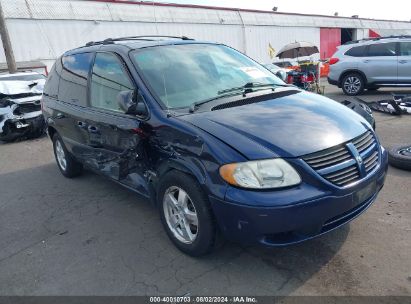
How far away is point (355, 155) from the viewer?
271 cm

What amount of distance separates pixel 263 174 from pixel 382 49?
10764 millimetres

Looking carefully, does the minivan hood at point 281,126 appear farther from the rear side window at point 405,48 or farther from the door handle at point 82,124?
the rear side window at point 405,48

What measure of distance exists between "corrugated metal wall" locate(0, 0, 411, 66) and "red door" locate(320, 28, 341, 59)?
116 centimetres

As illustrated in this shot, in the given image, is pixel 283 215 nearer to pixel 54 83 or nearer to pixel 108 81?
pixel 108 81

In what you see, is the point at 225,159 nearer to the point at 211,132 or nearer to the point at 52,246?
the point at 211,132

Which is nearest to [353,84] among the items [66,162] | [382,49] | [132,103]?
[382,49]

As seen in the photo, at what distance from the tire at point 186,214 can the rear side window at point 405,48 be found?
10.6 m

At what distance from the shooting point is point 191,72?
354 cm

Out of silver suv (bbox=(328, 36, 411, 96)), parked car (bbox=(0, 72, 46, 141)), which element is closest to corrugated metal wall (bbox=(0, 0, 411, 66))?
parked car (bbox=(0, 72, 46, 141))

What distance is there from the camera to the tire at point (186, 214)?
8.93ft

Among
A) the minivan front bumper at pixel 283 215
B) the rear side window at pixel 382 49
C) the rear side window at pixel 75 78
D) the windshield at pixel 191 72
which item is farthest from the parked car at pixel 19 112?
the rear side window at pixel 382 49

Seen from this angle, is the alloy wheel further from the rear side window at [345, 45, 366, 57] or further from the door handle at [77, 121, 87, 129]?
the rear side window at [345, 45, 366, 57]

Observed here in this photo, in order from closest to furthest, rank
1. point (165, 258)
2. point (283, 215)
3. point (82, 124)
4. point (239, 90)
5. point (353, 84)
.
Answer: point (283, 215), point (165, 258), point (239, 90), point (82, 124), point (353, 84)

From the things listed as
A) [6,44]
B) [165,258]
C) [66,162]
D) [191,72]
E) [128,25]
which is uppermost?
[128,25]
